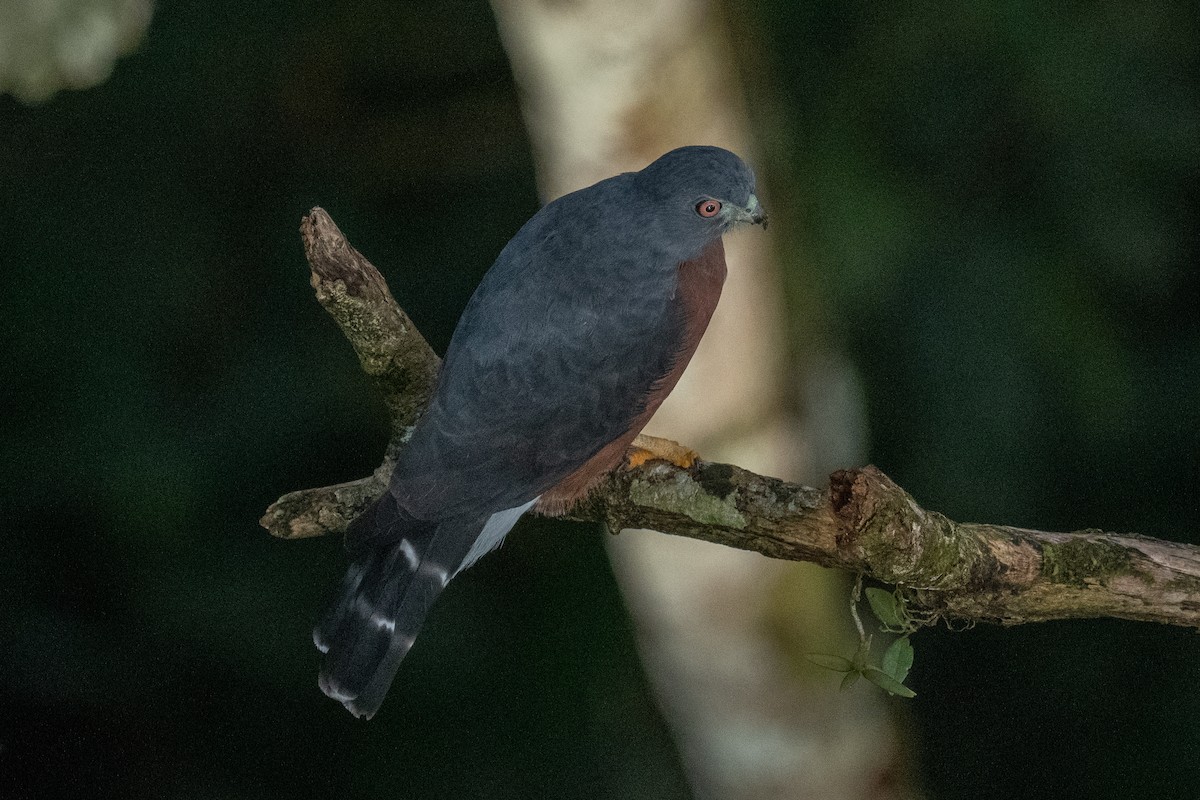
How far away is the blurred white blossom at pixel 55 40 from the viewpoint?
3027mm

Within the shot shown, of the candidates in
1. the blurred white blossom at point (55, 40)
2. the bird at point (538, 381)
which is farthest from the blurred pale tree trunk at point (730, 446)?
the blurred white blossom at point (55, 40)

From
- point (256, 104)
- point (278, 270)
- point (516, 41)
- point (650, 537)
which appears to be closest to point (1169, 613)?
point (650, 537)

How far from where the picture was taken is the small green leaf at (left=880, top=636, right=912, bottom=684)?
248 centimetres

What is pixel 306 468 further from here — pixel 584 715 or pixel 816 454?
pixel 816 454

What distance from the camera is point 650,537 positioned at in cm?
312

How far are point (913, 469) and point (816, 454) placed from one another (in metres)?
0.54

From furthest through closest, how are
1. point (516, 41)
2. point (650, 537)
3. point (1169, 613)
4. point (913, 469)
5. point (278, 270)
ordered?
1. point (278, 270)
2. point (913, 469)
3. point (650, 537)
4. point (516, 41)
5. point (1169, 613)

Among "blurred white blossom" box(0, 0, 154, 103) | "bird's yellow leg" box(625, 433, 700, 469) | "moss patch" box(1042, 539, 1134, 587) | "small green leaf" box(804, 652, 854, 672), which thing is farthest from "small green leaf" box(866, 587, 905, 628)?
"blurred white blossom" box(0, 0, 154, 103)

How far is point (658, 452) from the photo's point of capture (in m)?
2.81

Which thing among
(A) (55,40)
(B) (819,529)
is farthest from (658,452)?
(A) (55,40)

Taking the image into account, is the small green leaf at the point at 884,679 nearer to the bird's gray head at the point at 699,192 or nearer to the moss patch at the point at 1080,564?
the moss patch at the point at 1080,564

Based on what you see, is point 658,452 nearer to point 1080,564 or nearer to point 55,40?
point 1080,564

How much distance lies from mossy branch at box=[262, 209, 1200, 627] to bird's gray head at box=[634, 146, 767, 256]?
0.50 m

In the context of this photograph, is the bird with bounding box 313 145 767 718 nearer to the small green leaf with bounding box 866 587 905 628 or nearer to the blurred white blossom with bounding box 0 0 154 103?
the small green leaf with bounding box 866 587 905 628
